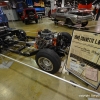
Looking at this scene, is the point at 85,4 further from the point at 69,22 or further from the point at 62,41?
the point at 62,41

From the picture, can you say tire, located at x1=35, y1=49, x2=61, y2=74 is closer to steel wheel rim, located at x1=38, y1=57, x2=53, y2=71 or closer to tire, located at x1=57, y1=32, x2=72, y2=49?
steel wheel rim, located at x1=38, y1=57, x2=53, y2=71

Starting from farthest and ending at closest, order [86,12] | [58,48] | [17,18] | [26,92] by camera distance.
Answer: [17,18]
[86,12]
[58,48]
[26,92]

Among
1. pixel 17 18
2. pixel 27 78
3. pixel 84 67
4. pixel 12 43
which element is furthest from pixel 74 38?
pixel 17 18

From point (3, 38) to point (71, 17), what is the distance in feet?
A: 13.3

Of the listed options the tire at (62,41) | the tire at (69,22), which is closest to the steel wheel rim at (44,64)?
the tire at (62,41)

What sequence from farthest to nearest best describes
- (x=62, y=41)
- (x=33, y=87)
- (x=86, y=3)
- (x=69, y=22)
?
(x=69, y=22) < (x=86, y=3) < (x=62, y=41) < (x=33, y=87)

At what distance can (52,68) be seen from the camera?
77.7 inches

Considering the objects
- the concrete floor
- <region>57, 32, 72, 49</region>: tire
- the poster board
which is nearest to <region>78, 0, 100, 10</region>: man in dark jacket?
<region>57, 32, 72, 49</region>: tire

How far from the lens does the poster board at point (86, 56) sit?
1423 millimetres

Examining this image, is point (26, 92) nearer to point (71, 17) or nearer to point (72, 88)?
point (72, 88)

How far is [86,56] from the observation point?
61.7 inches

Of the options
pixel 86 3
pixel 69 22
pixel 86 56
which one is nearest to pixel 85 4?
pixel 86 3

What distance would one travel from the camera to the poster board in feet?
4.67

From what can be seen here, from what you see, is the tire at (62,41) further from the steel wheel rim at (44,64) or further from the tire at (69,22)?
the tire at (69,22)
